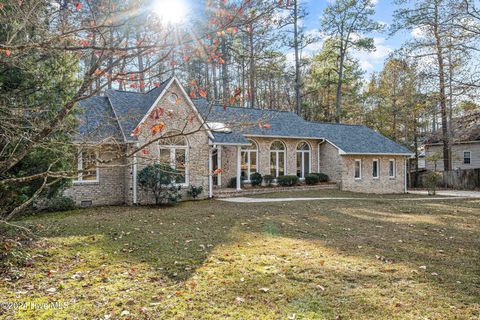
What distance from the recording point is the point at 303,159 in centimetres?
2330

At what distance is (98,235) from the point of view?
809 centimetres

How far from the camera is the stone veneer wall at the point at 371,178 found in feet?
74.4

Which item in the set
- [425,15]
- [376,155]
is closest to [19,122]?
[425,15]

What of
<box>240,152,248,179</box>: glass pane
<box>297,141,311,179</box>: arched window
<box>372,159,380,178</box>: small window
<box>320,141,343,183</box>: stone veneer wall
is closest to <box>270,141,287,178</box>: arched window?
<box>297,141,311,179</box>: arched window

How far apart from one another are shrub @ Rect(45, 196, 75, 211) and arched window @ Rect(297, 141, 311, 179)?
47.9ft

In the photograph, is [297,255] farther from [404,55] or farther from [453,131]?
[404,55]

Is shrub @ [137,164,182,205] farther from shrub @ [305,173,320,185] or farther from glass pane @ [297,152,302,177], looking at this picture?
glass pane @ [297,152,302,177]

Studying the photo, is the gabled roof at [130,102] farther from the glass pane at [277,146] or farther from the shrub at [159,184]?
the glass pane at [277,146]

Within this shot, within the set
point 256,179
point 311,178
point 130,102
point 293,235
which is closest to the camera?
point 293,235

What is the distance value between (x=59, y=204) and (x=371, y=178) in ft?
64.9

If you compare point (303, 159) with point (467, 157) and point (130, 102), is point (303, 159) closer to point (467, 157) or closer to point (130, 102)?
point (130, 102)

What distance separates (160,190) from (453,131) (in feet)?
38.3

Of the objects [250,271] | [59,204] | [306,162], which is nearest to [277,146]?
[306,162]

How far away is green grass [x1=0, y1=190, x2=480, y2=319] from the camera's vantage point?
4.13m
